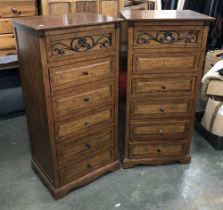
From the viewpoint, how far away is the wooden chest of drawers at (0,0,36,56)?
212 cm

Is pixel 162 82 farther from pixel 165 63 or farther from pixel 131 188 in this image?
pixel 131 188

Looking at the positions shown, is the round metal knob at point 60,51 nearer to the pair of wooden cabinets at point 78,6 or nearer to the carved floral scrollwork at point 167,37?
the carved floral scrollwork at point 167,37

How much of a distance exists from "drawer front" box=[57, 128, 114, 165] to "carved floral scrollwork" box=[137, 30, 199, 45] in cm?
60

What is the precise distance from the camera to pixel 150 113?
5.67ft

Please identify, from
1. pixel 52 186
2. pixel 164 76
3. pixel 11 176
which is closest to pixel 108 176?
pixel 52 186

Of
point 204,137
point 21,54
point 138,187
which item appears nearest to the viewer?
point 21,54

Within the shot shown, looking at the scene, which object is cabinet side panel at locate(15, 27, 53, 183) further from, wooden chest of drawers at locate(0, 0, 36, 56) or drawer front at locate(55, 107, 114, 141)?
wooden chest of drawers at locate(0, 0, 36, 56)

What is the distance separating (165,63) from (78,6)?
3.81ft

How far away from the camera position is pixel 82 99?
1470mm

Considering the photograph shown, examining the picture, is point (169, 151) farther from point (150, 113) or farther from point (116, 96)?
point (116, 96)

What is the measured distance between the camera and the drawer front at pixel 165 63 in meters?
1.55

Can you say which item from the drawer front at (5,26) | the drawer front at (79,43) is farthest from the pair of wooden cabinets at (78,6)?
the drawer front at (79,43)

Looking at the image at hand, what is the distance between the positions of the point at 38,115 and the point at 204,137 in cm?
143

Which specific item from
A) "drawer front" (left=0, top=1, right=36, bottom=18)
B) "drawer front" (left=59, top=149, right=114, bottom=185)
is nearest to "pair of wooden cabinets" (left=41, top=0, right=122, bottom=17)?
"drawer front" (left=0, top=1, right=36, bottom=18)
